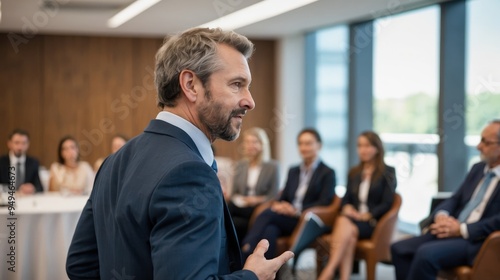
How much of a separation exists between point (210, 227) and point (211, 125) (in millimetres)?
284

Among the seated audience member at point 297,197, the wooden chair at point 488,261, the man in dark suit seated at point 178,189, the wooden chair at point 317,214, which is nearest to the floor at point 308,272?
the wooden chair at point 317,214

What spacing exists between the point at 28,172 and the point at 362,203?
3479 mm

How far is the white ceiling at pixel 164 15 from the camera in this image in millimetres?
6691

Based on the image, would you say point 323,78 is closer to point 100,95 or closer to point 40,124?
point 100,95

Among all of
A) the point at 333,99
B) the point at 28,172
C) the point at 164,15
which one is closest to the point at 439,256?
the point at 28,172

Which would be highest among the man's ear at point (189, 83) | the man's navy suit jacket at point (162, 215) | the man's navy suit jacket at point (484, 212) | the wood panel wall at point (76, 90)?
the wood panel wall at point (76, 90)

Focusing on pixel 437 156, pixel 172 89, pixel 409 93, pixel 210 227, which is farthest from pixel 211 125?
pixel 409 93

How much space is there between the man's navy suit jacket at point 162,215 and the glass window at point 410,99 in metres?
5.85

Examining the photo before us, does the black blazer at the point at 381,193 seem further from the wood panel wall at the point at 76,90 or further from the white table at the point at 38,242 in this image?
the wood panel wall at the point at 76,90

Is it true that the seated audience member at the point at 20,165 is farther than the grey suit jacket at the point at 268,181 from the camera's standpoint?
No

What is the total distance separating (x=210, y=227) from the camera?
1268mm

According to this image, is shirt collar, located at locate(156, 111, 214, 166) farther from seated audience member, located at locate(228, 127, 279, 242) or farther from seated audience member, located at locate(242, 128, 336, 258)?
seated audience member, located at locate(228, 127, 279, 242)

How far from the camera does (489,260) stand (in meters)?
4.09

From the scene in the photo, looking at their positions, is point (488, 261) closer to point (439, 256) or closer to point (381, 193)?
point (439, 256)
